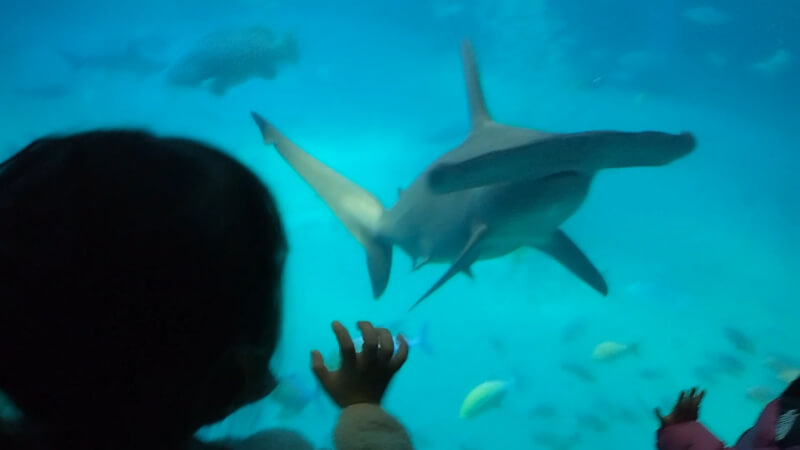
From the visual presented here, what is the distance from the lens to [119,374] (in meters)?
0.64

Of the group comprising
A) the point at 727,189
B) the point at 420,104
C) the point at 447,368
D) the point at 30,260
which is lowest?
the point at 30,260

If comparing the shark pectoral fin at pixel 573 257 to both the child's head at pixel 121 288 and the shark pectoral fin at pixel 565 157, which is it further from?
the child's head at pixel 121 288

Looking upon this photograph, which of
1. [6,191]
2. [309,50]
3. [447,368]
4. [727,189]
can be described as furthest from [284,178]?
[6,191]

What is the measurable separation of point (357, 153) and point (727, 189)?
9.00 m

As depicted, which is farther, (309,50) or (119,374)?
(309,50)

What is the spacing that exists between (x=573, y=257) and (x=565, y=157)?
1.35 metres

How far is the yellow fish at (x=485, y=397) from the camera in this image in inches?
254

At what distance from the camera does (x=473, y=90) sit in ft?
12.2

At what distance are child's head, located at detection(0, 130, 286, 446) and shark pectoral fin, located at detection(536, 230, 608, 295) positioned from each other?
11.2ft

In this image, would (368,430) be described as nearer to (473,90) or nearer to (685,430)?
(685,430)

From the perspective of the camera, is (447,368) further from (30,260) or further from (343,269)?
(30,260)

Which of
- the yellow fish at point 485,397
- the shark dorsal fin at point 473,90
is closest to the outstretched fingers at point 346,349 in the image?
the shark dorsal fin at point 473,90

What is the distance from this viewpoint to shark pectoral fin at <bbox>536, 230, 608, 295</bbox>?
3.93 m

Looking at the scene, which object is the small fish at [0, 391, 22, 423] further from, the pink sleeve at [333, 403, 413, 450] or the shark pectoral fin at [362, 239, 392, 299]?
the shark pectoral fin at [362, 239, 392, 299]
